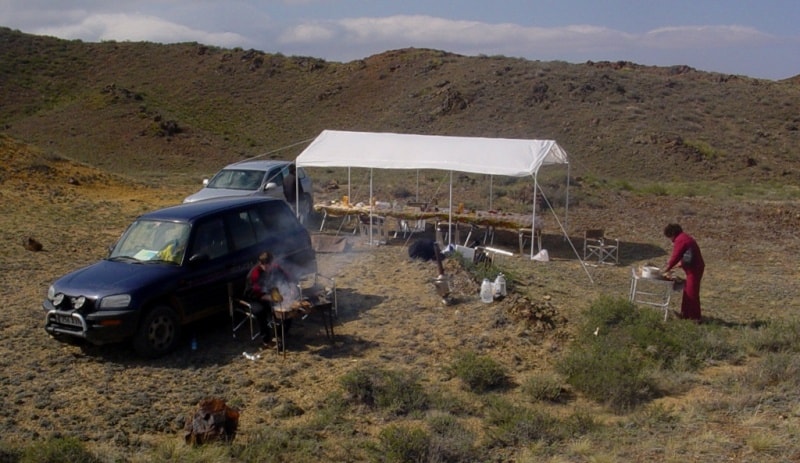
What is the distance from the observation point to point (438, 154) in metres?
14.7

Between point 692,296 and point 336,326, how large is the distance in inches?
177

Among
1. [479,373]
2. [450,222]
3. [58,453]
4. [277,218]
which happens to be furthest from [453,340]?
[450,222]

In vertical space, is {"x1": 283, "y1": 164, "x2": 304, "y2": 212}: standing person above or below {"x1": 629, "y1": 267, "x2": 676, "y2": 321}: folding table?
above

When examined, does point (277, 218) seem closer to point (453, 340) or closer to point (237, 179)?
point (453, 340)

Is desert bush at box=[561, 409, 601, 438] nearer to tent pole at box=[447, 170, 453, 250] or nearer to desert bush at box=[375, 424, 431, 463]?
desert bush at box=[375, 424, 431, 463]

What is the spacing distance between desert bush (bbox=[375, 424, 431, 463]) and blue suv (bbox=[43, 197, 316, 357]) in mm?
3346

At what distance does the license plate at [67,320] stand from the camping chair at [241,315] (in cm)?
157

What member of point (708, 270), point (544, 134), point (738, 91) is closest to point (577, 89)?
point (544, 134)

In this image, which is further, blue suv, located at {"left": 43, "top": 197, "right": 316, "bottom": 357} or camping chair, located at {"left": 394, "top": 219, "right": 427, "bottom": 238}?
camping chair, located at {"left": 394, "top": 219, "right": 427, "bottom": 238}

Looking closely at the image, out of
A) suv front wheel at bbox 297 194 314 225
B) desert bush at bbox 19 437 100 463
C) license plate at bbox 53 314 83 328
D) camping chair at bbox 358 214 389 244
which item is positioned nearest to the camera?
desert bush at bbox 19 437 100 463

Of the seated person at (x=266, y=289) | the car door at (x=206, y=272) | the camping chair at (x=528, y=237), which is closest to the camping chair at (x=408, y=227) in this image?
the camping chair at (x=528, y=237)

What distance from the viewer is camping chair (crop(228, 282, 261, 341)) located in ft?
27.6

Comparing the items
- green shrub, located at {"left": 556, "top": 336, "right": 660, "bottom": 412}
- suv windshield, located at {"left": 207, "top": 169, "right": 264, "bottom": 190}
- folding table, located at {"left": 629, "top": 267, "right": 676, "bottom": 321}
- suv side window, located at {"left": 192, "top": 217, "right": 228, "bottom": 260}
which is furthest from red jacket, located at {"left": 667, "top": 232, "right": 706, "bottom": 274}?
suv windshield, located at {"left": 207, "top": 169, "right": 264, "bottom": 190}

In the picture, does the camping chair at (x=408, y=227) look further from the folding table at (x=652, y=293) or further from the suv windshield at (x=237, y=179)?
the folding table at (x=652, y=293)
